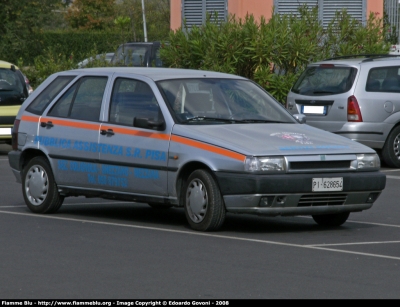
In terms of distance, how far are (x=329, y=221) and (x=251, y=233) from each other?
3.42 feet

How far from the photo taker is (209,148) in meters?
9.59

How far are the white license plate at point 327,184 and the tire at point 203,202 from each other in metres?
0.86

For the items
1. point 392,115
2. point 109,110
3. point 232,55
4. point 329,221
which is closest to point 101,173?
point 109,110

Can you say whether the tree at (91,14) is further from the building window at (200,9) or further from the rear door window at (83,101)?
the rear door window at (83,101)

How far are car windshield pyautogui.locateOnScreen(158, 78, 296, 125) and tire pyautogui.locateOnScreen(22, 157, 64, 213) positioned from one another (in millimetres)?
1690

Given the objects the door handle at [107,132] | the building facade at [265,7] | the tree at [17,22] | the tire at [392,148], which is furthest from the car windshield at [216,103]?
the tree at [17,22]

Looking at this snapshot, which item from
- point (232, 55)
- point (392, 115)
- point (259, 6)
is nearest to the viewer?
point (392, 115)

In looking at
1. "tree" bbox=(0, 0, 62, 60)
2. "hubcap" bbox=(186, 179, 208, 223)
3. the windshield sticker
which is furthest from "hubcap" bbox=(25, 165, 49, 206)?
"tree" bbox=(0, 0, 62, 60)

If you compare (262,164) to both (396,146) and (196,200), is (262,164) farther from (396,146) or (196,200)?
(396,146)

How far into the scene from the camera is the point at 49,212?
1125 cm

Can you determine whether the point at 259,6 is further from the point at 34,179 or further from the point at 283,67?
the point at 34,179

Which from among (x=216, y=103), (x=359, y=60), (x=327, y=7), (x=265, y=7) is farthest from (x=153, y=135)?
(x=265, y=7)

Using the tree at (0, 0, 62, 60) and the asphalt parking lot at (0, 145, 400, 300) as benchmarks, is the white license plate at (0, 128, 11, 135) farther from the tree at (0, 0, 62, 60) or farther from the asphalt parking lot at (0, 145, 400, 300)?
the tree at (0, 0, 62, 60)

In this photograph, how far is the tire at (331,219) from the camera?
10.4 meters
